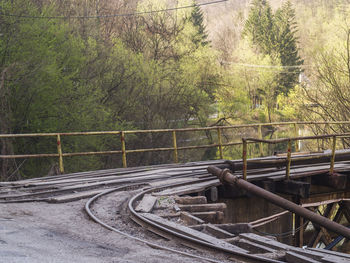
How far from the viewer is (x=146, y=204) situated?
748 cm

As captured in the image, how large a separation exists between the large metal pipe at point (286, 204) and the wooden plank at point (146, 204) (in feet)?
5.32

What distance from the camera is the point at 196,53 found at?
35.2m

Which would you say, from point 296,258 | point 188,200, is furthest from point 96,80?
point 296,258

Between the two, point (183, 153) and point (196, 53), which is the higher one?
point (196, 53)

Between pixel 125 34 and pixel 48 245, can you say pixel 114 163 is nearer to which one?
pixel 125 34

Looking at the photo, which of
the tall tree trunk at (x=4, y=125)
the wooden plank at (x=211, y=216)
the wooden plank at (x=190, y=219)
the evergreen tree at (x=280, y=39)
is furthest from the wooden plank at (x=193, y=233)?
the evergreen tree at (x=280, y=39)

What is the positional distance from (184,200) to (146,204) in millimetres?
864

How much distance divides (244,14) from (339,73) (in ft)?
239

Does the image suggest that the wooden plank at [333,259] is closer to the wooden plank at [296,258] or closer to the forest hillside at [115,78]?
the wooden plank at [296,258]

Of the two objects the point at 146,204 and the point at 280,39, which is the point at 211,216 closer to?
the point at 146,204

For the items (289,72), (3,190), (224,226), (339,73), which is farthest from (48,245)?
(289,72)

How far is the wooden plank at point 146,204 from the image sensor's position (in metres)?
7.08

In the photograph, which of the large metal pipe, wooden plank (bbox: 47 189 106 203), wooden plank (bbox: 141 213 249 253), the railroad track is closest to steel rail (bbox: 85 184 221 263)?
the railroad track

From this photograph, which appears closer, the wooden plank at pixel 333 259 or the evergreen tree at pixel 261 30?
the wooden plank at pixel 333 259
